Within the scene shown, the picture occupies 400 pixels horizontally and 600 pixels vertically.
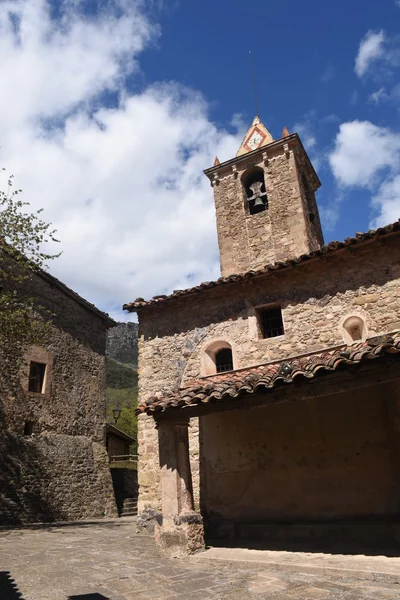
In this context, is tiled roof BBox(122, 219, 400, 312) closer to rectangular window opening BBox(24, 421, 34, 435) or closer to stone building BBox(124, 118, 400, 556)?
stone building BBox(124, 118, 400, 556)

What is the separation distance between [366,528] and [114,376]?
4708 cm

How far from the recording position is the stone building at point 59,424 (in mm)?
14609

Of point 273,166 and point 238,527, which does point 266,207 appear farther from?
point 238,527

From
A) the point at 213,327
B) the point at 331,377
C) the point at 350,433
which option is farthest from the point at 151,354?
the point at 331,377

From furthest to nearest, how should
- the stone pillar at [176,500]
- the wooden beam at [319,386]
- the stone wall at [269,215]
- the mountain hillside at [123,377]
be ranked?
the mountain hillside at [123,377], the stone wall at [269,215], the stone pillar at [176,500], the wooden beam at [319,386]

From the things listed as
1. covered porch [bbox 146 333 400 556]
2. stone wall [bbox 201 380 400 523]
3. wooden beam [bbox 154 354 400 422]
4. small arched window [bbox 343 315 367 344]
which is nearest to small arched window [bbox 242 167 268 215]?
small arched window [bbox 343 315 367 344]

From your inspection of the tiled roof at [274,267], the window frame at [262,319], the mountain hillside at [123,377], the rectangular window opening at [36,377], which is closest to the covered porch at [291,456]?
the window frame at [262,319]

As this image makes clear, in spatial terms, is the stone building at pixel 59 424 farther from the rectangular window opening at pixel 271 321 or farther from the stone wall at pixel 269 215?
the rectangular window opening at pixel 271 321

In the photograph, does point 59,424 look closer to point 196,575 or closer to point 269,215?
point 269,215

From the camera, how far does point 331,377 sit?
6191mm

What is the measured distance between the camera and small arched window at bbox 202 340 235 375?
10.5 metres

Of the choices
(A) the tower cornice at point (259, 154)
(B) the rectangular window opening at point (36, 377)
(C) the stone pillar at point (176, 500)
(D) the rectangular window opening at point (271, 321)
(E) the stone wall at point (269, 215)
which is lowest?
(C) the stone pillar at point (176, 500)

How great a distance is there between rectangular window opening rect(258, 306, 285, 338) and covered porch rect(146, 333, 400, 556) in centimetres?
164

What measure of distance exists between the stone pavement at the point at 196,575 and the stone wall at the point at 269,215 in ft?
29.5
